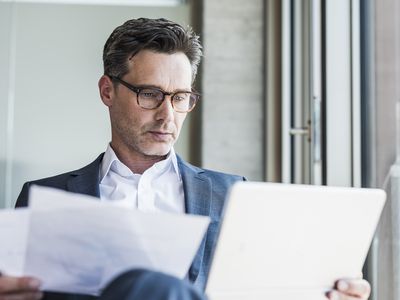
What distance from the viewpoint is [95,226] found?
1.09 meters

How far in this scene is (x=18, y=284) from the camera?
1135 mm

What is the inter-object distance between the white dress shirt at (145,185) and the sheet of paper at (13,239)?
0.62 meters

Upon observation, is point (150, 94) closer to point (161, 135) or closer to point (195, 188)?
point (161, 135)

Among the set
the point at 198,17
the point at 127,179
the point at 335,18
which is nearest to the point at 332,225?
the point at 127,179

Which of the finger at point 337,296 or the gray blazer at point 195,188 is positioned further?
the gray blazer at point 195,188

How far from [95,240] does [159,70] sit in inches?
31.2

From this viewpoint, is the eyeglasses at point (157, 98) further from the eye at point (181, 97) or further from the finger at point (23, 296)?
the finger at point (23, 296)

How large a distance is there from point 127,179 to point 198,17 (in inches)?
75.6

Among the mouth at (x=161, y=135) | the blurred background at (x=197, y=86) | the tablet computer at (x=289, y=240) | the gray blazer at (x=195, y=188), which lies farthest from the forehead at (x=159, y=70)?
the blurred background at (x=197, y=86)

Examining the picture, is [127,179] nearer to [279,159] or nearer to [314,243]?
[314,243]

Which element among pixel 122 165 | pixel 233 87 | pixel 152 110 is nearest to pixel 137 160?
pixel 122 165

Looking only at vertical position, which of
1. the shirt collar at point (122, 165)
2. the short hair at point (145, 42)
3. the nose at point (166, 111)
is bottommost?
the shirt collar at point (122, 165)

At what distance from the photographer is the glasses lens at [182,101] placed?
1801mm

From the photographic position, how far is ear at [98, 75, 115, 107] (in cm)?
191
